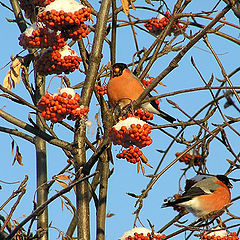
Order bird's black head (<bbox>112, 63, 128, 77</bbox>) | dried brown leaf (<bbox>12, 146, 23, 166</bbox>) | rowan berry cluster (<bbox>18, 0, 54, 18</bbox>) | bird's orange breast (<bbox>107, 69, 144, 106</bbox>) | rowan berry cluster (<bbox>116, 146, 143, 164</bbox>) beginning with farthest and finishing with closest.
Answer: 1. bird's black head (<bbox>112, 63, 128, 77</bbox>)
2. bird's orange breast (<bbox>107, 69, 144, 106</bbox>)
3. dried brown leaf (<bbox>12, 146, 23, 166</bbox>)
4. rowan berry cluster (<bbox>18, 0, 54, 18</bbox>)
5. rowan berry cluster (<bbox>116, 146, 143, 164</bbox>)

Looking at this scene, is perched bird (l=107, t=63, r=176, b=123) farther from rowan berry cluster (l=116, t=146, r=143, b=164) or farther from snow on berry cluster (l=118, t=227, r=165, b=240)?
snow on berry cluster (l=118, t=227, r=165, b=240)

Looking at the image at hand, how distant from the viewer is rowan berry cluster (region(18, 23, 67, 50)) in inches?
117

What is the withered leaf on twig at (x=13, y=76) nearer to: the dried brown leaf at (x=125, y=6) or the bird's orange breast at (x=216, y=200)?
the dried brown leaf at (x=125, y=6)

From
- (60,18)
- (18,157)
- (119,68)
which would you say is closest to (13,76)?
(60,18)

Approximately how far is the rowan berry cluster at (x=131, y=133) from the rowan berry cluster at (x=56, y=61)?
555 millimetres

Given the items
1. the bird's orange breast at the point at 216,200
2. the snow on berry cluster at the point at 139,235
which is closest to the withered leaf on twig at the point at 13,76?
the snow on berry cluster at the point at 139,235

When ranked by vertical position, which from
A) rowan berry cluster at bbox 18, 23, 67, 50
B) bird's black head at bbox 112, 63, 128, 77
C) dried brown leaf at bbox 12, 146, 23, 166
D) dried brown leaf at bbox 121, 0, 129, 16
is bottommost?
dried brown leaf at bbox 121, 0, 129, 16

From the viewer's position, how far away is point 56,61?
3039mm

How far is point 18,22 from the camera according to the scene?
3.96 m

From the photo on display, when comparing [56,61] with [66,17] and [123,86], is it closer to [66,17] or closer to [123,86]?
[66,17]


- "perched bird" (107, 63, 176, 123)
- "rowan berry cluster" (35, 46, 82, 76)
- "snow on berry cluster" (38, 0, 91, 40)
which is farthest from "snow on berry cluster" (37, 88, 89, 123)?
"perched bird" (107, 63, 176, 123)

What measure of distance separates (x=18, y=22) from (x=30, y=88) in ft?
3.85

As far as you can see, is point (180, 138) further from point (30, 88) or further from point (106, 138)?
point (30, 88)

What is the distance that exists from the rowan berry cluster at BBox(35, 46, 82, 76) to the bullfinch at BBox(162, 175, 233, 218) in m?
1.61
